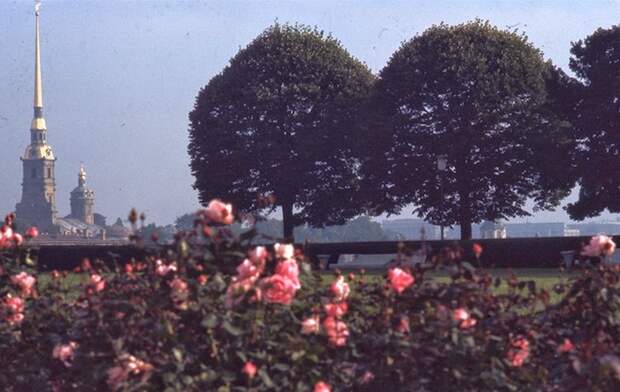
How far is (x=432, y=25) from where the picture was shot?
5084 centimetres

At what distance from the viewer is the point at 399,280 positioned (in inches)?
239

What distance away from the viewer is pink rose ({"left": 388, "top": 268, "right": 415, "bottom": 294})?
19.9 ft

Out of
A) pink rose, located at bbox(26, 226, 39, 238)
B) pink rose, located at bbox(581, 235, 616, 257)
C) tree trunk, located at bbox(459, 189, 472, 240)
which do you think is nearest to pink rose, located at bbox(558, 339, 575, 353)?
pink rose, located at bbox(581, 235, 616, 257)

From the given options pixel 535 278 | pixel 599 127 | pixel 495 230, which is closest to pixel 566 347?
pixel 535 278

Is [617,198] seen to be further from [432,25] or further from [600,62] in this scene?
[432,25]

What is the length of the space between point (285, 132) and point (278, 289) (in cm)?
4552

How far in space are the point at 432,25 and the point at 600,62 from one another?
8.80 m

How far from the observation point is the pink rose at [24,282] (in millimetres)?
7594

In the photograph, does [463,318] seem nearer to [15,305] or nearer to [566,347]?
[566,347]

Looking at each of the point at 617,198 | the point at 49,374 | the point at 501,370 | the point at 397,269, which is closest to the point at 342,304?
the point at 397,269

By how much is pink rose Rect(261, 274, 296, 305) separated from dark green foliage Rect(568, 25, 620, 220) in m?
39.8

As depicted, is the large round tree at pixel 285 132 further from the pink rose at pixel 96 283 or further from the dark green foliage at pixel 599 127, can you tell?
the pink rose at pixel 96 283

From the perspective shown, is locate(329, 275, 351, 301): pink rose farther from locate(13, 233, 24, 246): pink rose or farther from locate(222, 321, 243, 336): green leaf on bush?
locate(13, 233, 24, 246): pink rose

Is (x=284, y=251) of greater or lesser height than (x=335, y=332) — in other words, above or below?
above
